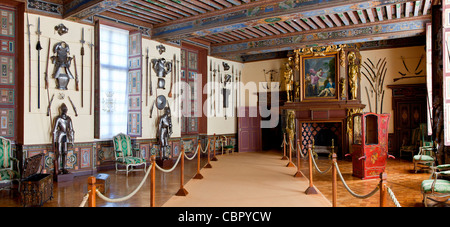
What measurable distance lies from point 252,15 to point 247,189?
13.7 ft

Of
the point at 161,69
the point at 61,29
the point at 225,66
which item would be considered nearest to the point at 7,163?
the point at 61,29

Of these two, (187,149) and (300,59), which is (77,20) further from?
(300,59)

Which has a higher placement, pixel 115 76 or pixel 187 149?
pixel 115 76

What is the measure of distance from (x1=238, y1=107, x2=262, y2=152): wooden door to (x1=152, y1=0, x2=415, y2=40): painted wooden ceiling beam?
4.85 meters

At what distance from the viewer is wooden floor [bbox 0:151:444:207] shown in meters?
5.30

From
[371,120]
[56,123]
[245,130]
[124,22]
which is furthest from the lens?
[245,130]

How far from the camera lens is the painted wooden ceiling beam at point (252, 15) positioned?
6.80 m

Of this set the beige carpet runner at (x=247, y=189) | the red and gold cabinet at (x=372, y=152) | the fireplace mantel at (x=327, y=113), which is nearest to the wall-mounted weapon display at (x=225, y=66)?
the fireplace mantel at (x=327, y=113)

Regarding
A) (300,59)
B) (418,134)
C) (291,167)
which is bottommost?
(291,167)

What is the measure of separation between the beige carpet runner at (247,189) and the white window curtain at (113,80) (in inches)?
119

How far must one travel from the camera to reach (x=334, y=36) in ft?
31.8
